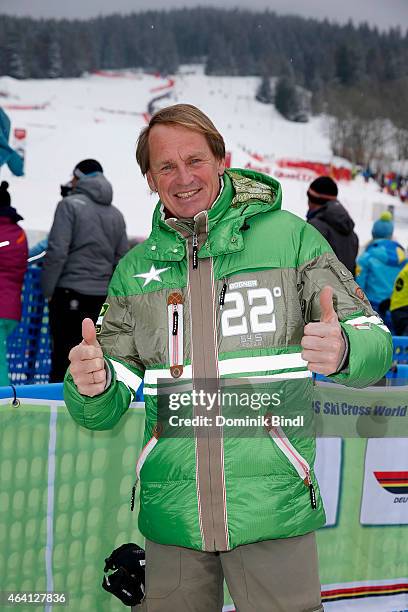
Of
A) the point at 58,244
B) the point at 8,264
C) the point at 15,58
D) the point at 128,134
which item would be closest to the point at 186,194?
the point at 8,264

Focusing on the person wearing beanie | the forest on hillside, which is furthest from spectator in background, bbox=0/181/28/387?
the forest on hillside

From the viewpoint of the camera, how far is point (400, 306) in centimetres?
529

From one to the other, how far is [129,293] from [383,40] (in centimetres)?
781

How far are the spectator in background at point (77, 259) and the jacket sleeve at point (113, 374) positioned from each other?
3.23 m

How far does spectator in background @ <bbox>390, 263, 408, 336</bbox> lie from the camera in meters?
5.22

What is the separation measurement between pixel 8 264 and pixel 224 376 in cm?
302

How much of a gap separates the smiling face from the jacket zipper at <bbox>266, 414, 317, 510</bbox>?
22.3 inches

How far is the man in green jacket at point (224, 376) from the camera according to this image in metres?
1.78

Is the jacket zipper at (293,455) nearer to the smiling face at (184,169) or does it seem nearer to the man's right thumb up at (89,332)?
the man's right thumb up at (89,332)

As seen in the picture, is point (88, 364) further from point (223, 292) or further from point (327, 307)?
point (327, 307)

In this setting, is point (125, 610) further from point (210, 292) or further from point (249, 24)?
point (249, 24)

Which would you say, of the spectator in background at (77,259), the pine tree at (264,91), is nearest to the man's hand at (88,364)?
the spectator in background at (77,259)

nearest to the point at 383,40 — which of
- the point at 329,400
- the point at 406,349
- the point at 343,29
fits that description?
the point at 343,29

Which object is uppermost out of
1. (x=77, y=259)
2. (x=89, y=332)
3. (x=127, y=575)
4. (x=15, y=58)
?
(x=15, y=58)
